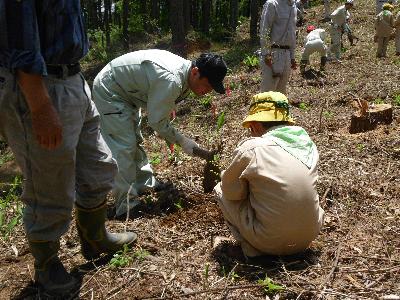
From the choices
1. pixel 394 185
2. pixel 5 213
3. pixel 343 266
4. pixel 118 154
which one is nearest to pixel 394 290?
pixel 343 266

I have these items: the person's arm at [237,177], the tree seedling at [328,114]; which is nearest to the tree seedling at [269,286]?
the person's arm at [237,177]

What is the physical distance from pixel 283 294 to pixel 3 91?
1.93 metres

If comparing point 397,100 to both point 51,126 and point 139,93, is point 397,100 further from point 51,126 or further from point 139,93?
point 51,126

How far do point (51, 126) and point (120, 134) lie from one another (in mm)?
1961

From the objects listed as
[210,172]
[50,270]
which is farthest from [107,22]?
[50,270]

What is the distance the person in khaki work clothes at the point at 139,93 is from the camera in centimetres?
391

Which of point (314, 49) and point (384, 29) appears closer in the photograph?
point (314, 49)

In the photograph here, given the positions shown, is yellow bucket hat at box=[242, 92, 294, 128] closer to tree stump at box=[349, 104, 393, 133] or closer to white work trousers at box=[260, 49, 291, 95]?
tree stump at box=[349, 104, 393, 133]

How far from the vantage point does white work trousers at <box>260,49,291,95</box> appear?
22.2ft

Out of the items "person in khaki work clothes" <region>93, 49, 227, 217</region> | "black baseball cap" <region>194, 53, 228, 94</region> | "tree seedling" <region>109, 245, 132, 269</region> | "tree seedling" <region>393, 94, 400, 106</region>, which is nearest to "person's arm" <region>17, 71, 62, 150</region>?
"tree seedling" <region>109, 245, 132, 269</region>

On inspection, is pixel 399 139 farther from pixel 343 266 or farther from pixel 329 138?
pixel 343 266

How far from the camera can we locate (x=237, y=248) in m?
3.44

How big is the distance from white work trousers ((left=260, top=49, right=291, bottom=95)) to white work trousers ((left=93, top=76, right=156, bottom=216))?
119 inches

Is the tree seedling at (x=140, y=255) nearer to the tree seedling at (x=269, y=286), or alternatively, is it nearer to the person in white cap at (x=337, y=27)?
the tree seedling at (x=269, y=286)
